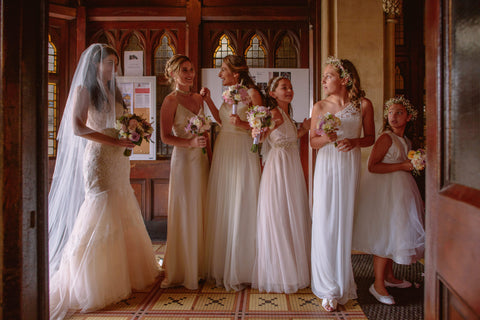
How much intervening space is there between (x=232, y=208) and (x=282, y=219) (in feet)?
1.66

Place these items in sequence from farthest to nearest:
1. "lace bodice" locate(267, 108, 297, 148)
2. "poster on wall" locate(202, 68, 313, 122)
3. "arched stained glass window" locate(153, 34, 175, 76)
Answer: "arched stained glass window" locate(153, 34, 175, 76), "poster on wall" locate(202, 68, 313, 122), "lace bodice" locate(267, 108, 297, 148)

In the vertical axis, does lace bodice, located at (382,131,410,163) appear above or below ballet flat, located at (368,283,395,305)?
above

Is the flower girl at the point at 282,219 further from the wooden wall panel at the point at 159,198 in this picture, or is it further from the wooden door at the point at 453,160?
the wooden wall panel at the point at 159,198

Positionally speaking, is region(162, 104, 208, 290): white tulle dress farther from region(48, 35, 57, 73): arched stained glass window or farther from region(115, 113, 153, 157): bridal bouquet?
region(48, 35, 57, 73): arched stained glass window

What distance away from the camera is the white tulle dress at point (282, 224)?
3082 millimetres

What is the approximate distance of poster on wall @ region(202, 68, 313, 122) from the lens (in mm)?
5133

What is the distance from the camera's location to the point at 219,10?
5.14m

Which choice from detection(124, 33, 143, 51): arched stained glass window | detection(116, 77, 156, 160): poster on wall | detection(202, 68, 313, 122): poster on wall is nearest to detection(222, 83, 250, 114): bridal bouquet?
detection(202, 68, 313, 122): poster on wall

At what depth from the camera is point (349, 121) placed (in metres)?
2.90

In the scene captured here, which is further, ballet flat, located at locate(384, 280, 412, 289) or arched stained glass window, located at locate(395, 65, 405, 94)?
arched stained glass window, located at locate(395, 65, 405, 94)

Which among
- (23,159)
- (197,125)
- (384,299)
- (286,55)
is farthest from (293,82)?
(23,159)

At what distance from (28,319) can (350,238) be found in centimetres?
236

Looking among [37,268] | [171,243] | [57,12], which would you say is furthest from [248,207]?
[57,12]

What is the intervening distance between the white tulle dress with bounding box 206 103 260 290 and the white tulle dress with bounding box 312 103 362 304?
663mm
